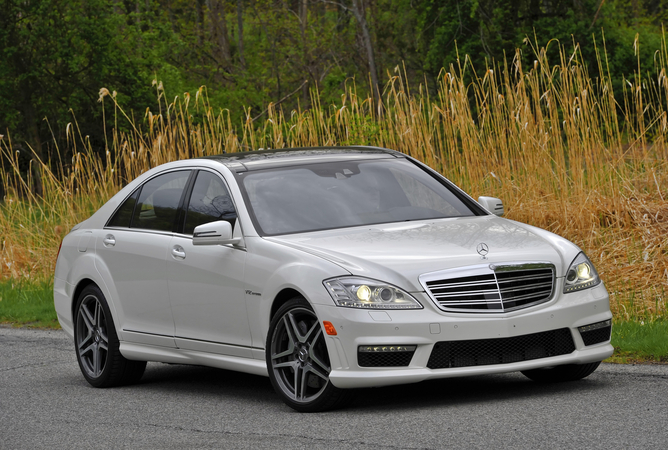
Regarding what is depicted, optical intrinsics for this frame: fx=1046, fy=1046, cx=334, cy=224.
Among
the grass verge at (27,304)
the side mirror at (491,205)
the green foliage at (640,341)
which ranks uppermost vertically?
the side mirror at (491,205)


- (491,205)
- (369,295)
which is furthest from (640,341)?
(369,295)

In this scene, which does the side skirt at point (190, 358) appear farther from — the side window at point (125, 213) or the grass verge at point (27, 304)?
the grass verge at point (27, 304)

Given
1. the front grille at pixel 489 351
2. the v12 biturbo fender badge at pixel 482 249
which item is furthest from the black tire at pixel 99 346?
the v12 biturbo fender badge at pixel 482 249

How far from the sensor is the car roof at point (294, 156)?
7.37 meters

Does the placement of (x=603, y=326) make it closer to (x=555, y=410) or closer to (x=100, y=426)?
(x=555, y=410)

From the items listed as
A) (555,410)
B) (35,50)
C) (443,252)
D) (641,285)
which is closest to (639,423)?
(555,410)

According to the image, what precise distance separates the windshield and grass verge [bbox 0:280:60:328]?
569 centimetres

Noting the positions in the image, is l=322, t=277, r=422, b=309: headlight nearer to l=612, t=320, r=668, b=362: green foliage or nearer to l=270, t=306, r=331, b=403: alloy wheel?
l=270, t=306, r=331, b=403: alloy wheel

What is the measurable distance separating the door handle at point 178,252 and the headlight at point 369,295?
5.47 ft

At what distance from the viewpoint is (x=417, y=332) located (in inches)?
227

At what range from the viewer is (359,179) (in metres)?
7.33

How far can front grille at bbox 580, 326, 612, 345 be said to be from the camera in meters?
6.20

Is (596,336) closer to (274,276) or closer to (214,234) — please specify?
(274,276)

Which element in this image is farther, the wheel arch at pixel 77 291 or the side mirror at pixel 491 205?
the wheel arch at pixel 77 291
